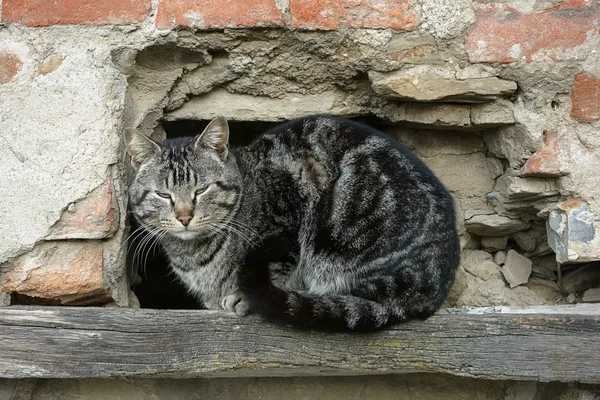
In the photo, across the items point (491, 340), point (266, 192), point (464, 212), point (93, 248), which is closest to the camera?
point (491, 340)

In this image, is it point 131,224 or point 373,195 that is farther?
point 131,224

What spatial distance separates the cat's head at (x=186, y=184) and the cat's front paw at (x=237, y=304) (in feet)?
1.15

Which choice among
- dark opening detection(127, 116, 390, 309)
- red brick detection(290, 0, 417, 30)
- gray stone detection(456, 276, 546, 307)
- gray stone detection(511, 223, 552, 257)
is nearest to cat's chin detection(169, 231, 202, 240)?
dark opening detection(127, 116, 390, 309)

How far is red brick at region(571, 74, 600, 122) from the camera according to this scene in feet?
8.97

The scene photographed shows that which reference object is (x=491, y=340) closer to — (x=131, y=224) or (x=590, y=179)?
(x=590, y=179)

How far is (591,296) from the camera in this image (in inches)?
116

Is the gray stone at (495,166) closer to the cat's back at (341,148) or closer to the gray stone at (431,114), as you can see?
the gray stone at (431,114)

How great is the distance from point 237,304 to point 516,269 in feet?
4.38

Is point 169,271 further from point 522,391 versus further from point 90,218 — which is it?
point 522,391

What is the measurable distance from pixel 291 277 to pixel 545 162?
3.65ft

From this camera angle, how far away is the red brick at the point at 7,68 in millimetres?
2615

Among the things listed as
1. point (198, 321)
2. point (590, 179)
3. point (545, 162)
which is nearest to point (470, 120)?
point (545, 162)

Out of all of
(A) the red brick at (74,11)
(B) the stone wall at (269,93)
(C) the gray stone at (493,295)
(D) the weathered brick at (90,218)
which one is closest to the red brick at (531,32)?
(B) the stone wall at (269,93)

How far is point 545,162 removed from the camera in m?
2.75
